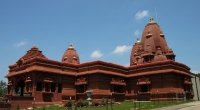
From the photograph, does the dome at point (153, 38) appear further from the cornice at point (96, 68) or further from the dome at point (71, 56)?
the dome at point (71, 56)

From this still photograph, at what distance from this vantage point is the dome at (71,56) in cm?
5150

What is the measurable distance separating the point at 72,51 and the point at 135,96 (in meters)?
22.9

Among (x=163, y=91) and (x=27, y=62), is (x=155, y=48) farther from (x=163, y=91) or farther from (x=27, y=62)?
(x=27, y=62)

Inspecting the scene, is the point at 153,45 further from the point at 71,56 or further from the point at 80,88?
the point at 71,56

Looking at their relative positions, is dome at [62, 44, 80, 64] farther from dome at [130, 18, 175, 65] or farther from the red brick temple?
dome at [130, 18, 175, 65]

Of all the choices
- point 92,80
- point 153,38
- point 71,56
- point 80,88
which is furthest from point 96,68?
Result: point 71,56

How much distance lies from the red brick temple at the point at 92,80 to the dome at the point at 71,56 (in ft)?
42.9

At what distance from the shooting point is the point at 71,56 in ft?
171

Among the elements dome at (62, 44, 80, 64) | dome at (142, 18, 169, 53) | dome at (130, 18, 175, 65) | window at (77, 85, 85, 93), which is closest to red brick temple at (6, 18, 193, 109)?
window at (77, 85, 85, 93)

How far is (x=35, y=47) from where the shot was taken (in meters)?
39.3


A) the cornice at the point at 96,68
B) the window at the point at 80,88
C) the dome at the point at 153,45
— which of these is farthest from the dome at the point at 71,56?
the dome at the point at 153,45

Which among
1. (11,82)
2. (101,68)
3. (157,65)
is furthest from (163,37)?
(11,82)

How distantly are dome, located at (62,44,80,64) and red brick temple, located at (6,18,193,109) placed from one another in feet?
42.9

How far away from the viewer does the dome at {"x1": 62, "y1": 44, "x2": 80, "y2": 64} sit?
169ft
